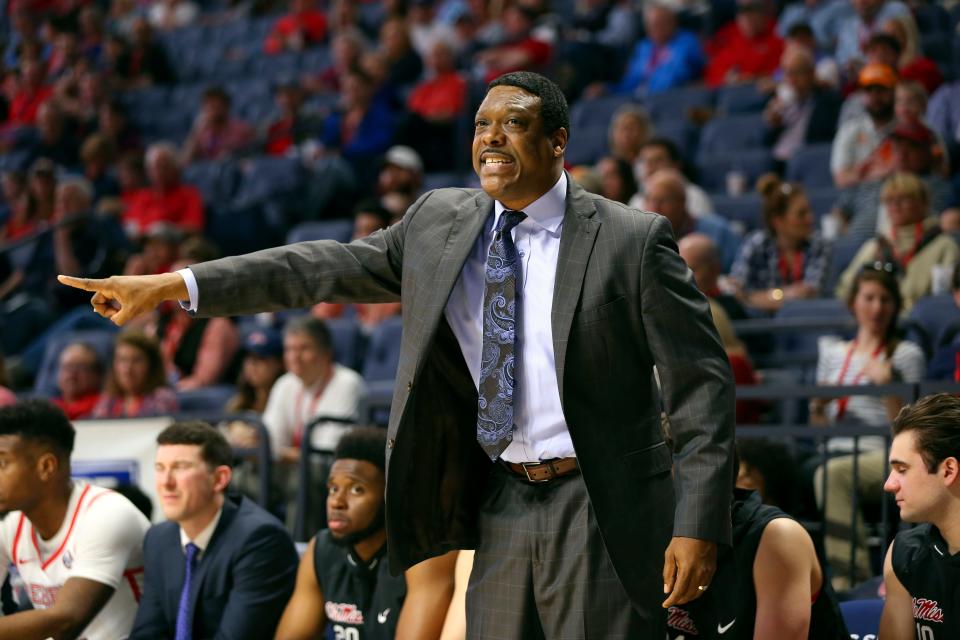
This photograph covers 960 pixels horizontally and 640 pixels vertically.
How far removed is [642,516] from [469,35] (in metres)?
10.1

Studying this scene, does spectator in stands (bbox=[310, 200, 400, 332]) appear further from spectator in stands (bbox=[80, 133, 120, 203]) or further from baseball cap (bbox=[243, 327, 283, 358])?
spectator in stands (bbox=[80, 133, 120, 203])

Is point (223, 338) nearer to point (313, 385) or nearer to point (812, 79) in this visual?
point (313, 385)

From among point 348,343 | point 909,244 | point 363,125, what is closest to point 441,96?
point 363,125

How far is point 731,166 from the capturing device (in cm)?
944

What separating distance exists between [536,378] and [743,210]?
6026 mm

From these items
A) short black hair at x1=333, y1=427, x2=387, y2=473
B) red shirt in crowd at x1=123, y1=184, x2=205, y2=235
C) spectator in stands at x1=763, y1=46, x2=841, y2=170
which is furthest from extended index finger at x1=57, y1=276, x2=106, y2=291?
red shirt in crowd at x1=123, y1=184, x2=205, y2=235

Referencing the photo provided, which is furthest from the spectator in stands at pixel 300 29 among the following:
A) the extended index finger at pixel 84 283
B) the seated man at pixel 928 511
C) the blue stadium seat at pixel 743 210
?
the extended index finger at pixel 84 283

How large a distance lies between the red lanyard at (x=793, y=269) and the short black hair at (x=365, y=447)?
352 cm

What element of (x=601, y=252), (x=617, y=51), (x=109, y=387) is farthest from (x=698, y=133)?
(x=601, y=252)

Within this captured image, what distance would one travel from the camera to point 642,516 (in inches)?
115

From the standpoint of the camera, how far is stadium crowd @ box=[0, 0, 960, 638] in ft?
20.1

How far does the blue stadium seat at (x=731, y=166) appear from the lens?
30.8ft

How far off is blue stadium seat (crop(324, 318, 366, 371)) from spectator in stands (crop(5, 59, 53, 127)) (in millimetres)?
7142

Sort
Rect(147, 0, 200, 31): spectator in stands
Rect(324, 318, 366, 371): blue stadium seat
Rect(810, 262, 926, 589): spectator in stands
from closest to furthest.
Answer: Rect(810, 262, 926, 589): spectator in stands, Rect(324, 318, 366, 371): blue stadium seat, Rect(147, 0, 200, 31): spectator in stands
